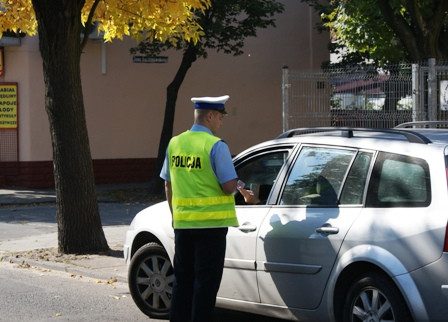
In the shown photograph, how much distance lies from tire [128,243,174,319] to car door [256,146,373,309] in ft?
4.04

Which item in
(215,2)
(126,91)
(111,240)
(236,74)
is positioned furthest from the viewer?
(236,74)

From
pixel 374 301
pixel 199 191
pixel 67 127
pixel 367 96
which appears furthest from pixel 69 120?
pixel 374 301

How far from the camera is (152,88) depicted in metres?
25.3

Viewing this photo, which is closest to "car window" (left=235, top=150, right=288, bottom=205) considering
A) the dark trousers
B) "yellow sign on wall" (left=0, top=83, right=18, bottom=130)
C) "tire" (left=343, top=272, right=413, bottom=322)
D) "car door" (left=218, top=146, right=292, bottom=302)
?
"car door" (left=218, top=146, right=292, bottom=302)

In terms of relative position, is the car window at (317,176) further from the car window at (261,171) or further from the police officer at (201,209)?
the police officer at (201,209)

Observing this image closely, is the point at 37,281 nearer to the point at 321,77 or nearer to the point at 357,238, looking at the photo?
the point at 357,238

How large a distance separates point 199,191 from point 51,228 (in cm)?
937

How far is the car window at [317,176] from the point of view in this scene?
6488 mm

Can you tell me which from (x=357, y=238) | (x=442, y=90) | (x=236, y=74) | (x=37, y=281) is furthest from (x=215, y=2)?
(x=357, y=238)

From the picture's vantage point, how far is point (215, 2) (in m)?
20.4

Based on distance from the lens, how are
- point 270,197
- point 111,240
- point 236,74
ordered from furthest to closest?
point 236,74
point 111,240
point 270,197

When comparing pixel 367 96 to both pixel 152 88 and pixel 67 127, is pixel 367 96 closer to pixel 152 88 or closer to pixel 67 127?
pixel 67 127

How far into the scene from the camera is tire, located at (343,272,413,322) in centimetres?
570

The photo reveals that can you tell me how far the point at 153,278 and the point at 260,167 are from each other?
147cm
